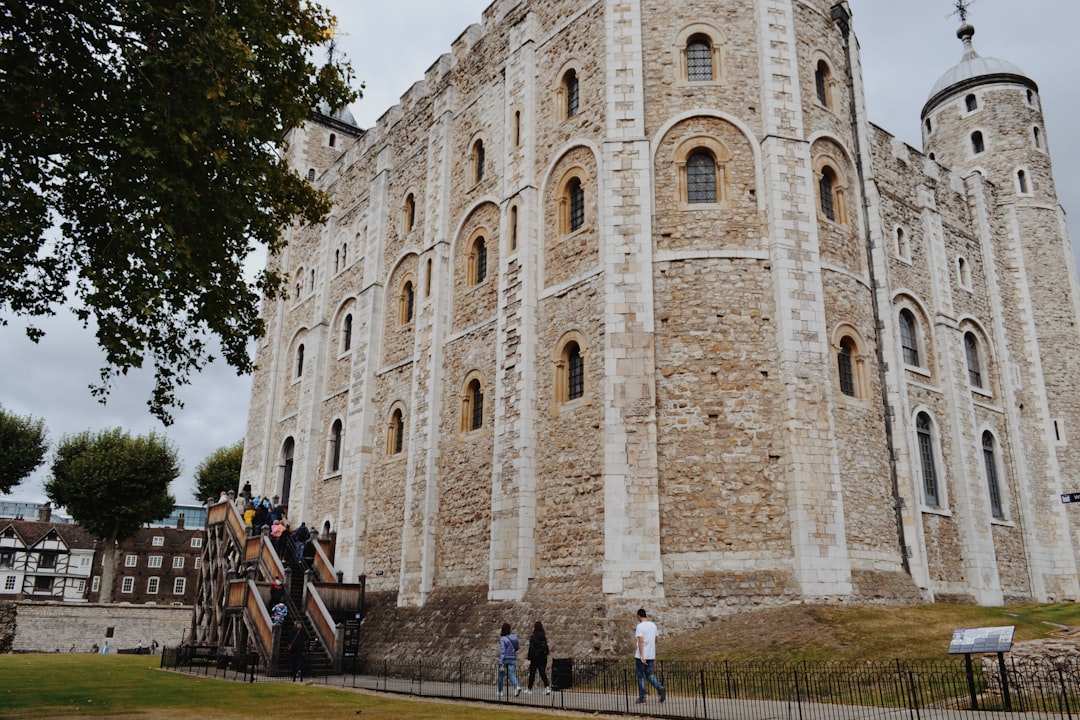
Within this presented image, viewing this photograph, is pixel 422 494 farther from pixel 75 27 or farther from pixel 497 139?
pixel 75 27

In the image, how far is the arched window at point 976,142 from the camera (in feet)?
104

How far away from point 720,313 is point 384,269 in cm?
1370

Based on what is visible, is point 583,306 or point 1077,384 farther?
point 1077,384

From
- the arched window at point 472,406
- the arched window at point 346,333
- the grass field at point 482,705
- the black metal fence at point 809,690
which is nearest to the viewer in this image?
the black metal fence at point 809,690

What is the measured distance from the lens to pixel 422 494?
74.3 ft

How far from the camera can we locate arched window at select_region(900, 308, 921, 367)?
23844 mm

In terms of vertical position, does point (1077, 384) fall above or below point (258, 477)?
above

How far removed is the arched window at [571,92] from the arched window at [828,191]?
605cm

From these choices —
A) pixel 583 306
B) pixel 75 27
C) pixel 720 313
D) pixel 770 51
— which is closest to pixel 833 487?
pixel 720 313

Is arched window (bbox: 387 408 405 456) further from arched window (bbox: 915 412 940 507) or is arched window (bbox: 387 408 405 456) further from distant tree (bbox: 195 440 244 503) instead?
distant tree (bbox: 195 440 244 503)

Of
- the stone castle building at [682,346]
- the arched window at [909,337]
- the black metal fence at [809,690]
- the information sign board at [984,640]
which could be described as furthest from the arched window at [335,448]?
the information sign board at [984,640]

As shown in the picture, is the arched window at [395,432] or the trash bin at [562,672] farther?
the arched window at [395,432]

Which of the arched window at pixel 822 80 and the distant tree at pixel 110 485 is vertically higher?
the arched window at pixel 822 80

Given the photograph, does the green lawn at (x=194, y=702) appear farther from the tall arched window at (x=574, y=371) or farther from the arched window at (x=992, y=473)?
the arched window at (x=992, y=473)
